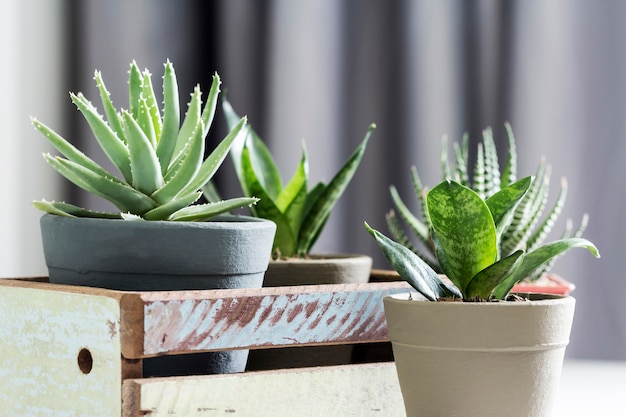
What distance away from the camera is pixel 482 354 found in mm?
666

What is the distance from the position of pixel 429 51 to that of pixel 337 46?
0.18 meters

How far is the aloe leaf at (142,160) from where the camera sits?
746 mm

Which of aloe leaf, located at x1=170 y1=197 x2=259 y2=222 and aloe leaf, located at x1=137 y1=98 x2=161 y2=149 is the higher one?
aloe leaf, located at x1=137 y1=98 x2=161 y2=149

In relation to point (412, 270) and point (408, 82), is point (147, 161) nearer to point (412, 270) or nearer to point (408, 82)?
point (412, 270)

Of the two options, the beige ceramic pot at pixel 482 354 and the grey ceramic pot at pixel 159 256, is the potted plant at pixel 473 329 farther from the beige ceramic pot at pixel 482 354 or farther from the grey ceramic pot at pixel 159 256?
the grey ceramic pot at pixel 159 256

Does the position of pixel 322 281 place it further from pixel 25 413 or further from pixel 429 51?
pixel 429 51

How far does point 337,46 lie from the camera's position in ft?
5.84

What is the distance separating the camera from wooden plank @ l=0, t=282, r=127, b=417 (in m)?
0.69

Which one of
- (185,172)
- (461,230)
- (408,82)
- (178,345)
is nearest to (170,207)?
(185,172)

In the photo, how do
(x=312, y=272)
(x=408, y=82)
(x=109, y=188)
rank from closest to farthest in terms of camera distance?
1. (x=109, y=188)
2. (x=312, y=272)
3. (x=408, y=82)

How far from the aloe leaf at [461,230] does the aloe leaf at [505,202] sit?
0.03 m

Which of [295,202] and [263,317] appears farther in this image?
[295,202]

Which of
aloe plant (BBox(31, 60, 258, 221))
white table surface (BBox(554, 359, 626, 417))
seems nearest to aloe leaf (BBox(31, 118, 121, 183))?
aloe plant (BBox(31, 60, 258, 221))

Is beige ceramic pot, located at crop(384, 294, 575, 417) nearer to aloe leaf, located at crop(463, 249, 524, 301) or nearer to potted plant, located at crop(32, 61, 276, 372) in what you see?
aloe leaf, located at crop(463, 249, 524, 301)
